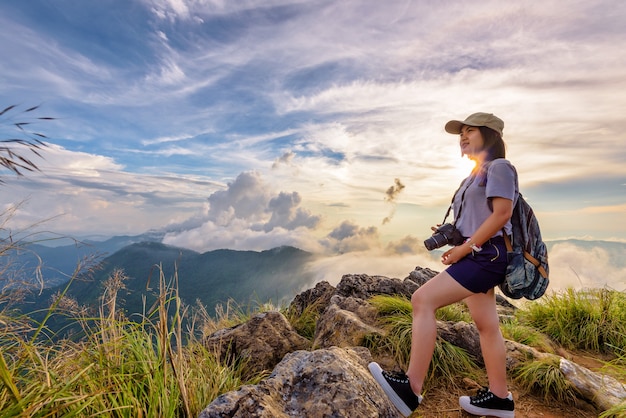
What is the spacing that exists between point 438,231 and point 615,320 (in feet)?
18.1

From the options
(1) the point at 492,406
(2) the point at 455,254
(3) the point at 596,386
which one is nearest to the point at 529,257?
(2) the point at 455,254

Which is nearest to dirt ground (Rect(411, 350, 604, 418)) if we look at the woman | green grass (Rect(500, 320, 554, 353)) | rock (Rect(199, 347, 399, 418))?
the woman

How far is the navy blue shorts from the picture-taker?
313 cm

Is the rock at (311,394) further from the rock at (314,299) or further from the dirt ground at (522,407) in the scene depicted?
the rock at (314,299)

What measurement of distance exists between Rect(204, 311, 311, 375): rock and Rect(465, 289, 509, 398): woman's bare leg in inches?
99.8

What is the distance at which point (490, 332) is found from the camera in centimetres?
341

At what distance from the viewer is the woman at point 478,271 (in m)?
3.11

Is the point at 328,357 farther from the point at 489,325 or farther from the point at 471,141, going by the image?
the point at 471,141

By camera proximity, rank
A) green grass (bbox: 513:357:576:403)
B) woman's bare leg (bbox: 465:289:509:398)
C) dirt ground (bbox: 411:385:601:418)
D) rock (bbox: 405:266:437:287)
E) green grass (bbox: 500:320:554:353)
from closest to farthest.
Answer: woman's bare leg (bbox: 465:289:509:398) → dirt ground (bbox: 411:385:601:418) → green grass (bbox: 513:357:576:403) → green grass (bbox: 500:320:554:353) → rock (bbox: 405:266:437:287)

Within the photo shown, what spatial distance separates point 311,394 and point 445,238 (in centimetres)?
181

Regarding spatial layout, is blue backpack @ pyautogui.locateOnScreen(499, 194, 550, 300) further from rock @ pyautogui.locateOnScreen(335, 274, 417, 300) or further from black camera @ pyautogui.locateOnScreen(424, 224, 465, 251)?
rock @ pyautogui.locateOnScreen(335, 274, 417, 300)

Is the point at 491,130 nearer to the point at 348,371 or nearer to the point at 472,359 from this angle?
the point at 348,371

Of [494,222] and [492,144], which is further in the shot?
[492,144]

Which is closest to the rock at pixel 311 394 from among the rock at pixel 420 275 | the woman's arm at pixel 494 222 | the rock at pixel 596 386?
the woman's arm at pixel 494 222
